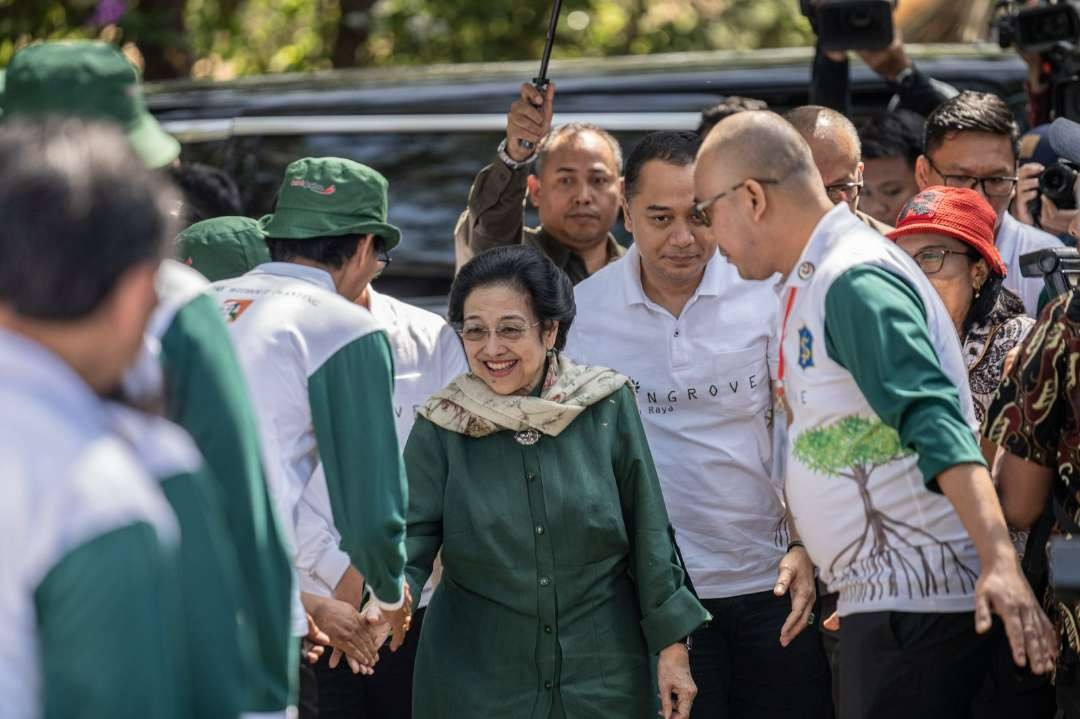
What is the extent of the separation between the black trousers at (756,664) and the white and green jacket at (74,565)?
276 cm

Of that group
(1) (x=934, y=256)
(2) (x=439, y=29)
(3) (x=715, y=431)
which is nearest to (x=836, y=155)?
(1) (x=934, y=256)

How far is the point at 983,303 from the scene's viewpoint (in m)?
4.37

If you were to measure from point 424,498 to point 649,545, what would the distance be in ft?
1.90

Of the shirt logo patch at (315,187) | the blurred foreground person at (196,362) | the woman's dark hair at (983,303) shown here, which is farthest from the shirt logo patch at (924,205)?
the blurred foreground person at (196,362)

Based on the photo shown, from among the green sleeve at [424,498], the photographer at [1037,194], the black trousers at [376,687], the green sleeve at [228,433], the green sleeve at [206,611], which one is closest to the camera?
the green sleeve at [206,611]

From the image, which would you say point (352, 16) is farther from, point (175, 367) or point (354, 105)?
point (175, 367)

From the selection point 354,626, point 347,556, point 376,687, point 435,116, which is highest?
point 435,116

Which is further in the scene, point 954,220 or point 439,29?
point 439,29

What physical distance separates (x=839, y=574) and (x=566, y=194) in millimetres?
2236

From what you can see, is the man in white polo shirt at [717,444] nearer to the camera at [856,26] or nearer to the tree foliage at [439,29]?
the camera at [856,26]

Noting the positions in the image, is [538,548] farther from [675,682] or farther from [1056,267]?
[1056,267]

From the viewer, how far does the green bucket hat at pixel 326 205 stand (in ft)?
13.1

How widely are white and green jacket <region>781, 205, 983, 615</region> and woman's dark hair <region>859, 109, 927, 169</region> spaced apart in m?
2.44

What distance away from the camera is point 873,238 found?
3455 mm
